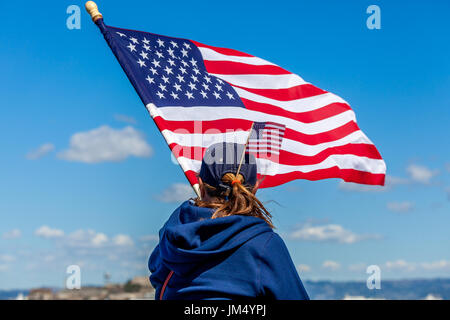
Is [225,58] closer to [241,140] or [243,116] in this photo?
[243,116]

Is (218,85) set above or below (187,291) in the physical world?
above

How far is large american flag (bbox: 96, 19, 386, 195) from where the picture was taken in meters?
9.59

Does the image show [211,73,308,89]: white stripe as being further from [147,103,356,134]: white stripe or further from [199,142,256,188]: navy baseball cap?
[199,142,256,188]: navy baseball cap

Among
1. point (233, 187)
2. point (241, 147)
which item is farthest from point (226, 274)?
point (241, 147)

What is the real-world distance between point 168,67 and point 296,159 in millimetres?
2945

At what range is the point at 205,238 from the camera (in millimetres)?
4250

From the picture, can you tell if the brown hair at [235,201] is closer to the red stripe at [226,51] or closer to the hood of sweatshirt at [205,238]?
the hood of sweatshirt at [205,238]

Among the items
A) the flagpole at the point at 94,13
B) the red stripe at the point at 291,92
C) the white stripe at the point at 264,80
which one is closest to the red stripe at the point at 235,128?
the red stripe at the point at 291,92

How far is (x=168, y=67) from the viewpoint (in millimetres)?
10453

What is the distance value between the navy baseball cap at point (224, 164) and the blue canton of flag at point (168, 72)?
4.80 m

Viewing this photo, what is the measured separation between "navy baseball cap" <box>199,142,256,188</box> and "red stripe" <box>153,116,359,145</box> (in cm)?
447

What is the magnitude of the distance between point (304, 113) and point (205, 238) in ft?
26.0
